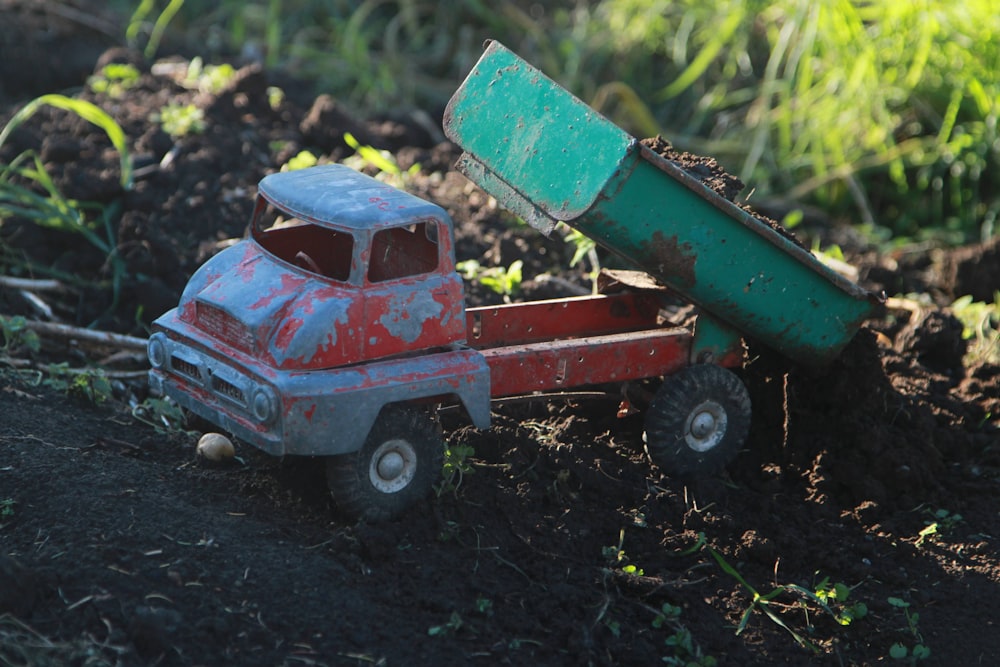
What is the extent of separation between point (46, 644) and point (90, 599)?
247 millimetres

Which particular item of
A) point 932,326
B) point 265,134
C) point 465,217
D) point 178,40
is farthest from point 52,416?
point 178,40

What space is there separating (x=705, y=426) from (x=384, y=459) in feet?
5.32

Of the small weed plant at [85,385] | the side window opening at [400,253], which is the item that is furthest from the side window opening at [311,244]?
the small weed plant at [85,385]

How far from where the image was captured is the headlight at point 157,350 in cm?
466

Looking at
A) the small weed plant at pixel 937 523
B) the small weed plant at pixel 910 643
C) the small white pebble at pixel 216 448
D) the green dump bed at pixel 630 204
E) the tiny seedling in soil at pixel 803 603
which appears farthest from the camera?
the small weed plant at pixel 937 523

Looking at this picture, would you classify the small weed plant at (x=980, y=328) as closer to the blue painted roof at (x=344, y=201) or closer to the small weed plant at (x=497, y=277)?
the small weed plant at (x=497, y=277)

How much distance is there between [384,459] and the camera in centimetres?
444

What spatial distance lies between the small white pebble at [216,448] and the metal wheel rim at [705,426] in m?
1.98

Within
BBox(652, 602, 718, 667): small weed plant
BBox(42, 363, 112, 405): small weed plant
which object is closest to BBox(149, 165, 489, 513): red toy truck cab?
BBox(42, 363, 112, 405): small weed plant

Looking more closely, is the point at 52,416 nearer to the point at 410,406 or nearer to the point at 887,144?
the point at 410,406

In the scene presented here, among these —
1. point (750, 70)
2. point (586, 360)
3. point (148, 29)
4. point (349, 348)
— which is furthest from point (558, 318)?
point (148, 29)

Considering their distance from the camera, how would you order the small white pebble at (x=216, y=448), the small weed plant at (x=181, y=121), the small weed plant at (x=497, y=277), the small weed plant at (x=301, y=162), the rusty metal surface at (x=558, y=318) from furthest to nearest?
1. the small weed plant at (x=181, y=121)
2. the small weed plant at (x=301, y=162)
3. the small weed plant at (x=497, y=277)
4. the rusty metal surface at (x=558, y=318)
5. the small white pebble at (x=216, y=448)

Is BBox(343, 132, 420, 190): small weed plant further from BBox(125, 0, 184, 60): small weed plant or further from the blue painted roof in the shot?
the blue painted roof

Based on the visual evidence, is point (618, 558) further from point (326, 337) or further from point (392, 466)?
point (326, 337)
